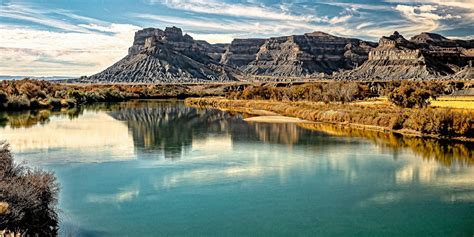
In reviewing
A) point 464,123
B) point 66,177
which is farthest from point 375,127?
point 66,177

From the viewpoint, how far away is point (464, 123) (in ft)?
104

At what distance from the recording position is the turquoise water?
14.2 m

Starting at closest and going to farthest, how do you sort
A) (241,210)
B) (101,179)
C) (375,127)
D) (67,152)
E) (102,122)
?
(241,210), (101,179), (67,152), (375,127), (102,122)

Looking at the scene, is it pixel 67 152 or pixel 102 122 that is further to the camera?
pixel 102 122

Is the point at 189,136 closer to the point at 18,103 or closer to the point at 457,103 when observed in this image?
the point at 18,103

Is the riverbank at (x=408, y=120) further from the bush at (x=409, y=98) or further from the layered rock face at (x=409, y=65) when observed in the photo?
the layered rock face at (x=409, y=65)

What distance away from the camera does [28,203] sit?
38.7 ft

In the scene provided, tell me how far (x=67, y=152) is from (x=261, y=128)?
16.7 m

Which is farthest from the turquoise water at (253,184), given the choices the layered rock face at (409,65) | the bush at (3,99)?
the layered rock face at (409,65)

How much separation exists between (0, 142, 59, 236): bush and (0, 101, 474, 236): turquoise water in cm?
79

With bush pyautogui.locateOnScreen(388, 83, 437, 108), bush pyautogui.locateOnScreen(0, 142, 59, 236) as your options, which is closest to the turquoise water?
bush pyautogui.locateOnScreen(0, 142, 59, 236)

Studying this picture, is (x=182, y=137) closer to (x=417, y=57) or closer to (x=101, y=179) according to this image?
(x=101, y=179)

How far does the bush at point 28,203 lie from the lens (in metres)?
10.9

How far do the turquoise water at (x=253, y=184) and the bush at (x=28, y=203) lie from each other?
0.79 meters
